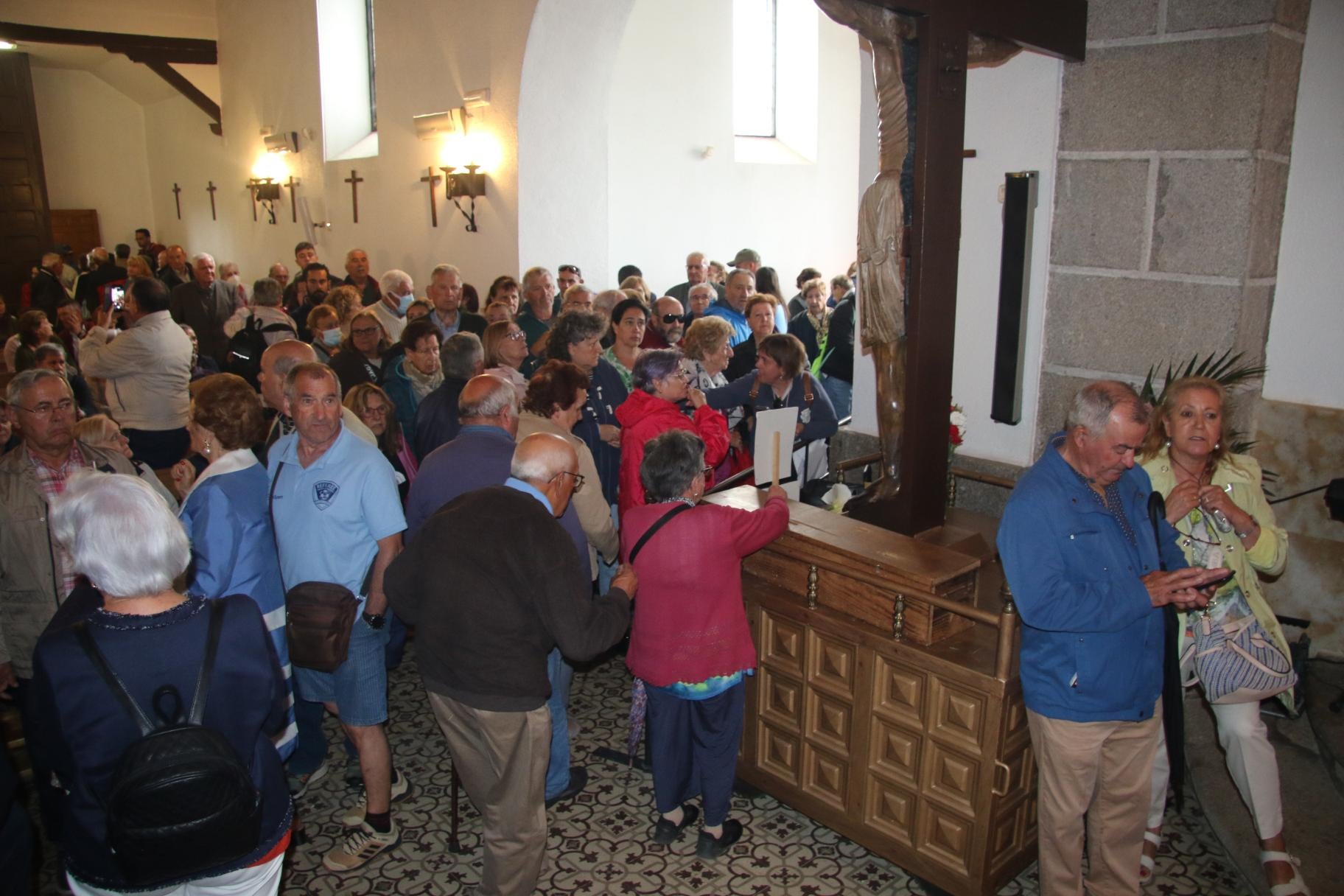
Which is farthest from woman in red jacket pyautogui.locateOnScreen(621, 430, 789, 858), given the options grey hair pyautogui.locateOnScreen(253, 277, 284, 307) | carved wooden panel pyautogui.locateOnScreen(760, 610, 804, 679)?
grey hair pyautogui.locateOnScreen(253, 277, 284, 307)

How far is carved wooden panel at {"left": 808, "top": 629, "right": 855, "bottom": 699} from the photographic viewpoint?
10.6ft

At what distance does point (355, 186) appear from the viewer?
11.5m

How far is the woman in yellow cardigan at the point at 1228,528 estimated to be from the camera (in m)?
2.97

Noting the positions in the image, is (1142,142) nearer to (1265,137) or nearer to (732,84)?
(1265,137)

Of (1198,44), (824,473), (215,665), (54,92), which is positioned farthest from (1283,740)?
(54,92)

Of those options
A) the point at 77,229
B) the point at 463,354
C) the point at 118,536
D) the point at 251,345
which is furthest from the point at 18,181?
the point at 118,536

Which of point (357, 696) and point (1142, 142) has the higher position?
point (1142, 142)

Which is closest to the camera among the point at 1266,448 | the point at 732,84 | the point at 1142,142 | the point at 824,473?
the point at 1142,142

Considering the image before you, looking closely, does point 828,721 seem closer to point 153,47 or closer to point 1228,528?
point 1228,528

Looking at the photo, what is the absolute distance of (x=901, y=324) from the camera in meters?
3.43

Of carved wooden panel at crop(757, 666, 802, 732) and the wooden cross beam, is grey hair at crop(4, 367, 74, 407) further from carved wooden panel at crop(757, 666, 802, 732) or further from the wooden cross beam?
the wooden cross beam

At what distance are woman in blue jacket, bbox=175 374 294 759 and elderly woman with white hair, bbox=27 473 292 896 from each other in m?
0.68

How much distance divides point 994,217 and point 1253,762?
8.03ft

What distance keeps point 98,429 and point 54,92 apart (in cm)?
1762
